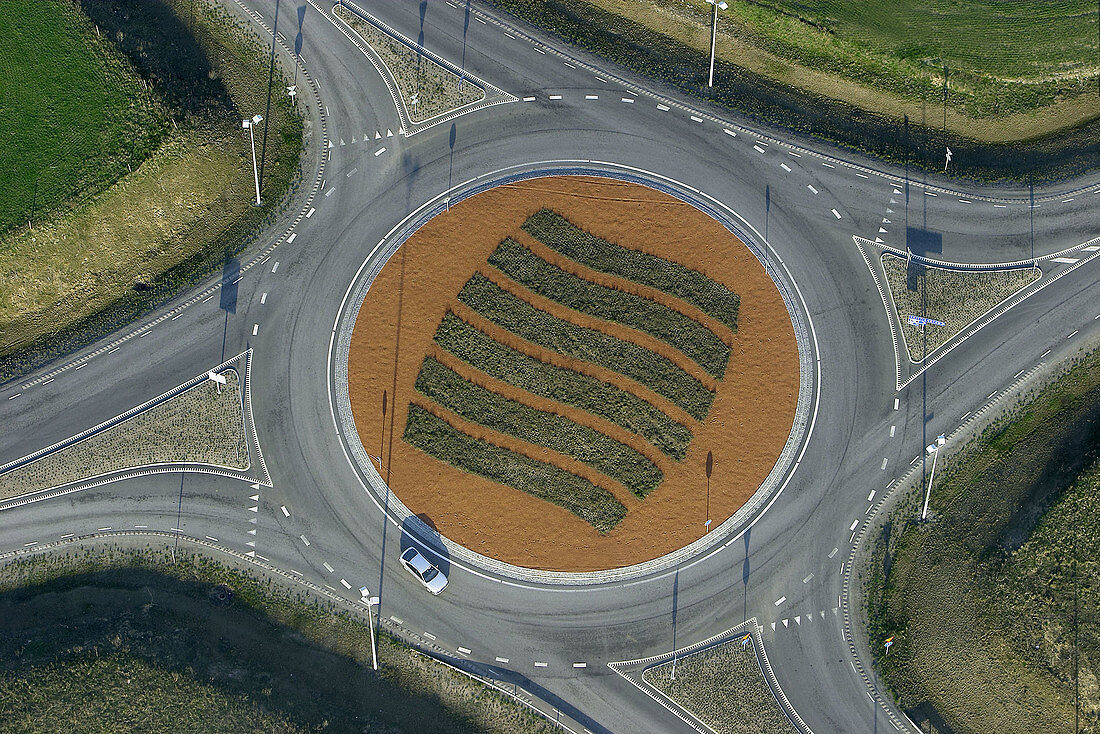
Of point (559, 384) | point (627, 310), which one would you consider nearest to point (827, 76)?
point (627, 310)

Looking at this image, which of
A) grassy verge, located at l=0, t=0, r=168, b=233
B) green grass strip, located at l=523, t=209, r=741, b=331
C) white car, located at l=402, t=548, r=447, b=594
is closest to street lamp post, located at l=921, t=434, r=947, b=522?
green grass strip, located at l=523, t=209, r=741, b=331

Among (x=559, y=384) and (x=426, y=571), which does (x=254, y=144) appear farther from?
(x=426, y=571)

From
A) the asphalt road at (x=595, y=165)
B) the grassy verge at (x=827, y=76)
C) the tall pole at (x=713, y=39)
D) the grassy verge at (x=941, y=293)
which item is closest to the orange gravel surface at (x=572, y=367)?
the asphalt road at (x=595, y=165)

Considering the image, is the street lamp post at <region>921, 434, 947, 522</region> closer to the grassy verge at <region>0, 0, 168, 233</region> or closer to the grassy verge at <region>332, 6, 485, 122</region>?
the grassy verge at <region>332, 6, 485, 122</region>

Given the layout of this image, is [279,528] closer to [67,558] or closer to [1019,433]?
[67,558]

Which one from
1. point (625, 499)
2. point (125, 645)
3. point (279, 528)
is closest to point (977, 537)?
point (625, 499)

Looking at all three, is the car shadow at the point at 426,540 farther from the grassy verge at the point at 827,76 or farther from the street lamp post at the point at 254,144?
the grassy verge at the point at 827,76
